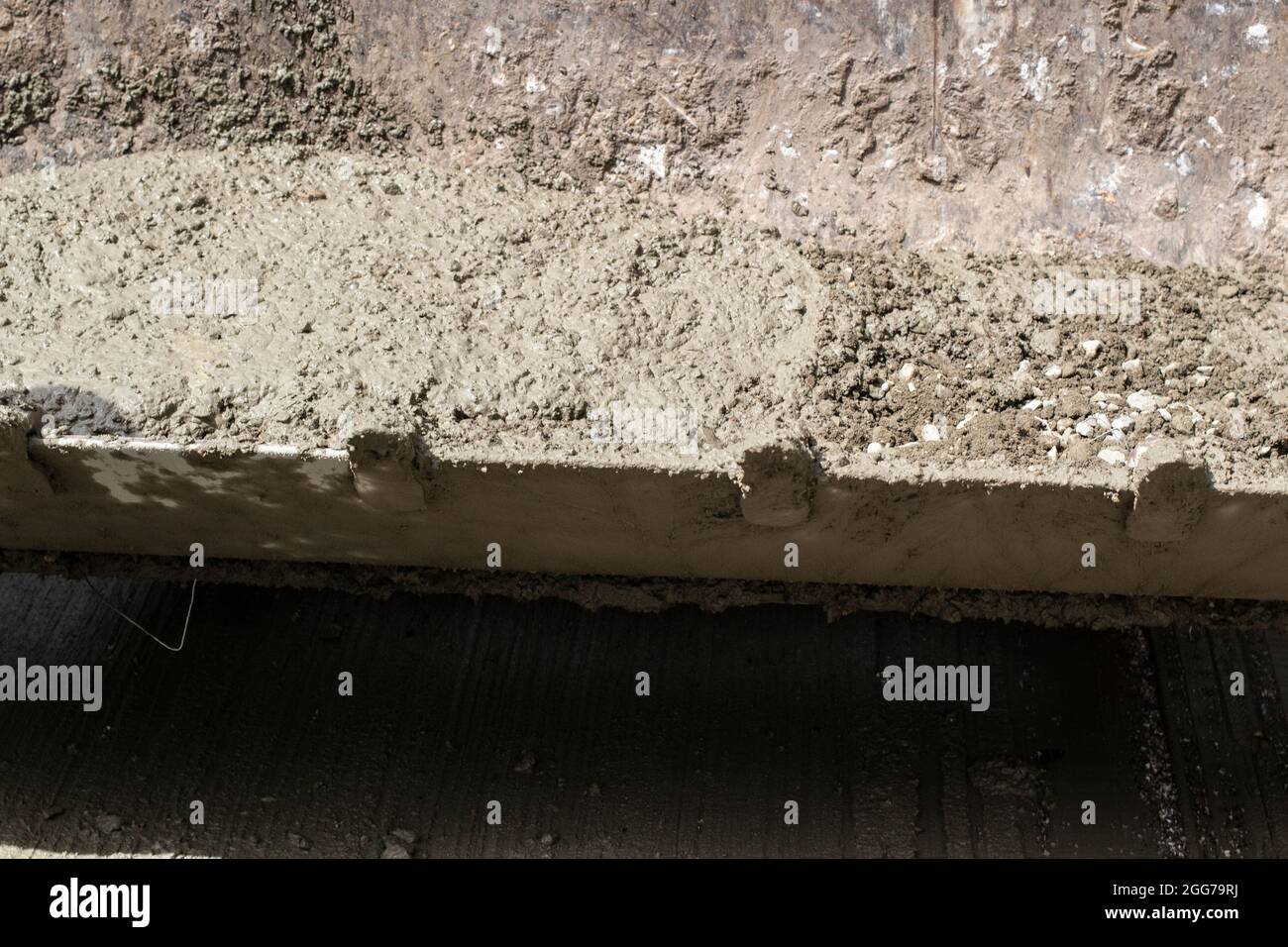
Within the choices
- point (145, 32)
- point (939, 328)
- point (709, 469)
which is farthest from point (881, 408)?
point (145, 32)

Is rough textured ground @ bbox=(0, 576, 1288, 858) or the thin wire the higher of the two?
the thin wire

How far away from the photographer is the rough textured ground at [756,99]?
3656mm

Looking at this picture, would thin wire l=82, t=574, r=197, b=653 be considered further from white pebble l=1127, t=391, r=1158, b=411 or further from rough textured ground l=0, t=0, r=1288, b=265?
white pebble l=1127, t=391, r=1158, b=411

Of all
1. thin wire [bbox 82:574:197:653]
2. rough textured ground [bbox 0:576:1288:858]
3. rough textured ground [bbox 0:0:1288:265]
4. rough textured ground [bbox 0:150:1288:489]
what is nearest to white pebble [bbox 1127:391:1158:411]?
rough textured ground [bbox 0:150:1288:489]

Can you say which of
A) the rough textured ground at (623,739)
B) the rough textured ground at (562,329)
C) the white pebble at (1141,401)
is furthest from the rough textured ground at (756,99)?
the rough textured ground at (623,739)

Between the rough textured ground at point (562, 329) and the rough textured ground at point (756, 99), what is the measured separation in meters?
0.18

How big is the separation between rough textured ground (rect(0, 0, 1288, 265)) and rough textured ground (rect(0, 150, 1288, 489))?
181 mm

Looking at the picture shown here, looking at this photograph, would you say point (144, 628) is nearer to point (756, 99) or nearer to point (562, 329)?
point (562, 329)

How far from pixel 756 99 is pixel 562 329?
1150mm

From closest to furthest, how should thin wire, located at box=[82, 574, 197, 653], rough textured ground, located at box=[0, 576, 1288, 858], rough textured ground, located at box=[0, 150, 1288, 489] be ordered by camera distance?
1. rough textured ground, located at box=[0, 150, 1288, 489]
2. rough textured ground, located at box=[0, 576, 1288, 858]
3. thin wire, located at box=[82, 574, 197, 653]

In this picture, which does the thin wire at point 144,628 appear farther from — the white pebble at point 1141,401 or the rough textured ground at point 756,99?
the white pebble at point 1141,401

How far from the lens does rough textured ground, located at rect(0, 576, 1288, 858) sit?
10.9 ft

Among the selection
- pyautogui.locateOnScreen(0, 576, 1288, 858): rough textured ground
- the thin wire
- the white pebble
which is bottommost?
pyautogui.locateOnScreen(0, 576, 1288, 858): rough textured ground

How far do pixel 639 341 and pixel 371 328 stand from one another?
640 millimetres
